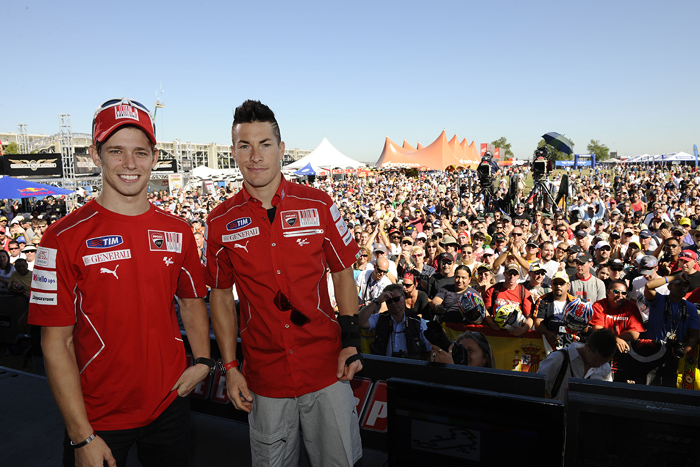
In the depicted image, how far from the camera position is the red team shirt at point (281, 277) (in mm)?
2047

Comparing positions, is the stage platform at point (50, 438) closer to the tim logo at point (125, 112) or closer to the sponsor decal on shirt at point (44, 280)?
the sponsor decal on shirt at point (44, 280)

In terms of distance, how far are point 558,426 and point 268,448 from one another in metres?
1.27

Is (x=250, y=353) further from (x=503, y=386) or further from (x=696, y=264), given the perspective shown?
(x=696, y=264)

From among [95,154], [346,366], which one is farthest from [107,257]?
[346,366]

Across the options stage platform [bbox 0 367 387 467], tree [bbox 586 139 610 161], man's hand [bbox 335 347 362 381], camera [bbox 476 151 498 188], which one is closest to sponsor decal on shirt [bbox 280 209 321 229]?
man's hand [bbox 335 347 362 381]

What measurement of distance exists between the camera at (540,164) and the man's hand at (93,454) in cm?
1469

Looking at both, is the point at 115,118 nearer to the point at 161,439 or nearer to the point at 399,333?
the point at 161,439

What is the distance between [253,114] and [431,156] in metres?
37.5

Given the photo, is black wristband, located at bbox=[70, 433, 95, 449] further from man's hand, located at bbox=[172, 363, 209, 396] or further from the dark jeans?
man's hand, located at bbox=[172, 363, 209, 396]

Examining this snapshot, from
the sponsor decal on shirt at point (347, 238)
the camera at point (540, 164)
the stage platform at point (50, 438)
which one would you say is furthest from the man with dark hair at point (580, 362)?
the camera at point (540, 164)

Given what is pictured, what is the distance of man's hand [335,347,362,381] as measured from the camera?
2.10 m

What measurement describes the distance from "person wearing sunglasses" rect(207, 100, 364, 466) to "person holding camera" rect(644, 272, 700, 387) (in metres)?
4.62

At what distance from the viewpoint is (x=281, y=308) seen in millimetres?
2039

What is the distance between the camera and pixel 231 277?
7.29 ft
